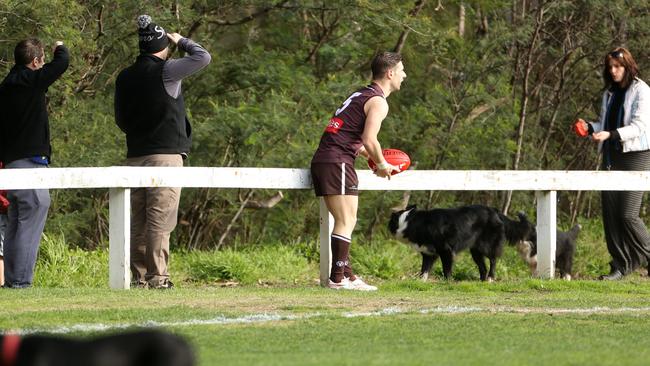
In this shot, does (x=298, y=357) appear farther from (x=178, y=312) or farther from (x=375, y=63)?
(x=375, y=63)

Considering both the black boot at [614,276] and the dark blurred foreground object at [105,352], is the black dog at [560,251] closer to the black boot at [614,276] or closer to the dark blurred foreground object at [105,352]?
the black boot at [614,276]

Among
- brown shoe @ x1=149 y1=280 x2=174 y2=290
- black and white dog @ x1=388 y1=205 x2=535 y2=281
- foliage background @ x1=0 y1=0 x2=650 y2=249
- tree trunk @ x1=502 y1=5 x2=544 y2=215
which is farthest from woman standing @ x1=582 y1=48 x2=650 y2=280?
tree trunk @ x1=502 y1=5 x2=544 y2=215

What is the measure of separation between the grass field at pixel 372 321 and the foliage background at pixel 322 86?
15.9 ft

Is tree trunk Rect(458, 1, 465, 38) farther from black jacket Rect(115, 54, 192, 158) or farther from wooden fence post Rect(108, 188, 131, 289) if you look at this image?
wooden fence post Rect(108, 188, 131, 289)

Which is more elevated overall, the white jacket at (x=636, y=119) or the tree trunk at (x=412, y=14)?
the tree trunk at (x=412, y=14)

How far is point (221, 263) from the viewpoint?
13.3 m

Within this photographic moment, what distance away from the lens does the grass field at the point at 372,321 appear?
6992 mm

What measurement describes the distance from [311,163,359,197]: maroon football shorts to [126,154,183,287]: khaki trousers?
1270 mm

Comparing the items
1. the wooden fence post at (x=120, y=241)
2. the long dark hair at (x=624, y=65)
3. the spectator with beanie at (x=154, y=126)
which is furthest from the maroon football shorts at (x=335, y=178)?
the long dark hair at (x=624, y=65)

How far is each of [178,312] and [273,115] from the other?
721 centimetres

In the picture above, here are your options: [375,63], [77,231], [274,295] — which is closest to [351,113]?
[375,63]

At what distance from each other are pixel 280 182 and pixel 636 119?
3634 millimetres

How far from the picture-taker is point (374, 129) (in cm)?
1111

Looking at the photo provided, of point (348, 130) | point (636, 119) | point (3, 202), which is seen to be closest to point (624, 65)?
point (636, 119)
